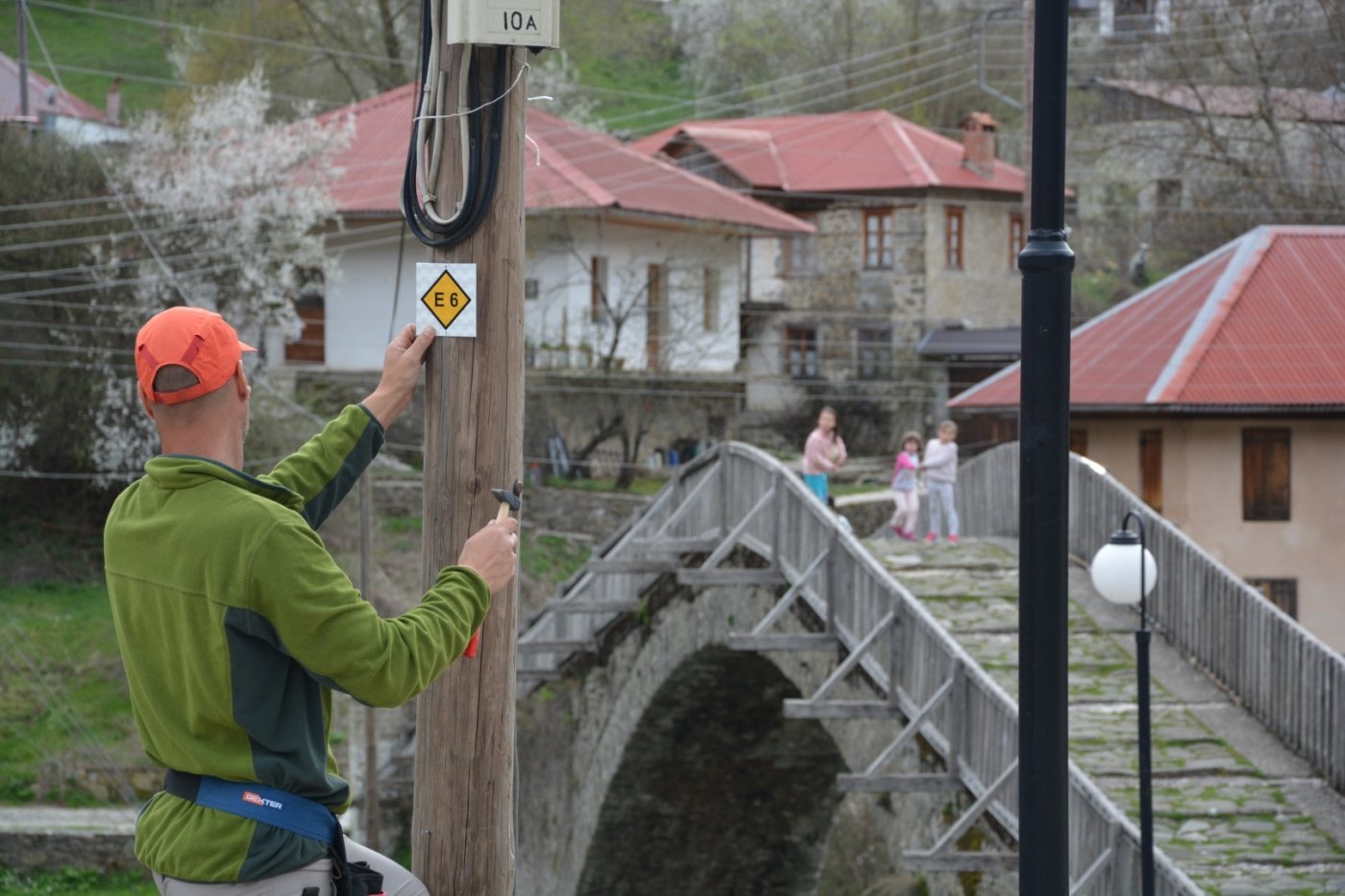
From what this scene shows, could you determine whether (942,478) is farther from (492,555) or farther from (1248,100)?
(1248,100)

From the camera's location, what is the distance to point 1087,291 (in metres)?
40.4

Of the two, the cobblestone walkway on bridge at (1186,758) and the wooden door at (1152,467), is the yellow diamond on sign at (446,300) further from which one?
the wooden door at (1152,467)

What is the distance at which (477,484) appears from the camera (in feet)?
13.2

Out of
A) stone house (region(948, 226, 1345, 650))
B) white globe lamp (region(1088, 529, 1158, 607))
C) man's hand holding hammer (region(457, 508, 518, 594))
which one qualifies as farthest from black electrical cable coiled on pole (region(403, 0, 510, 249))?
stone house (region(948, 226, 1345, 650))

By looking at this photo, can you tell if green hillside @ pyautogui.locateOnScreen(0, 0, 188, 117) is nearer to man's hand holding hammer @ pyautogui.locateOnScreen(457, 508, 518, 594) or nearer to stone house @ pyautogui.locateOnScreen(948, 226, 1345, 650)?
stone house @ pyautogui.locateOnScreen(948, 226, 1345, 650)

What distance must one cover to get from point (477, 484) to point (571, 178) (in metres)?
29.4

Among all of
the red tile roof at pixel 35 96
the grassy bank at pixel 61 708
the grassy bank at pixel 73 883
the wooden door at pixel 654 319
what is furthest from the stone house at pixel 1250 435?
the red tile roof at pixel 35 96

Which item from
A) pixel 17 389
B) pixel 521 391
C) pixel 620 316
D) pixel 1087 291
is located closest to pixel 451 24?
pixel 521 391

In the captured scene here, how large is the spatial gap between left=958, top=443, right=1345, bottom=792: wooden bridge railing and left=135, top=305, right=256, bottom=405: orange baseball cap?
1020 cm

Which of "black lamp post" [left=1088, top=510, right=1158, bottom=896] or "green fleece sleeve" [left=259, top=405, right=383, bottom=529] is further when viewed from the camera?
"black lamp post" [left=1088, top=510, right=1158, bottom=896]

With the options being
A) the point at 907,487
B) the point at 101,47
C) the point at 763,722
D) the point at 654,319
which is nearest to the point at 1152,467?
the point at 907,487

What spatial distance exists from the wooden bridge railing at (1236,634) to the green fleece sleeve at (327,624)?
33.2 feet

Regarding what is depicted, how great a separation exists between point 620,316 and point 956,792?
2063 cm

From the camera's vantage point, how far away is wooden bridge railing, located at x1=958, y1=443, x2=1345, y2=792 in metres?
12.2
